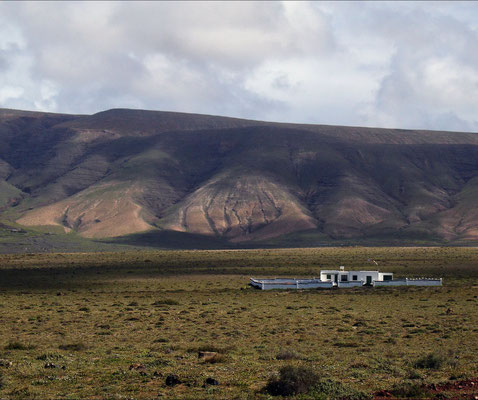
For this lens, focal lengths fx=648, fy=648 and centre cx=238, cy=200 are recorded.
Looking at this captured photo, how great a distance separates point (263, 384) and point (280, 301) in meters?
27.5

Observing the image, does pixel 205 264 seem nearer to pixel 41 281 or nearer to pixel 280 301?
pixel 41 281

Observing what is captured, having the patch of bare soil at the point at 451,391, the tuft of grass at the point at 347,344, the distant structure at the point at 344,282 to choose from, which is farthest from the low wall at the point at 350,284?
the patch of bare soil at the point at 451,391

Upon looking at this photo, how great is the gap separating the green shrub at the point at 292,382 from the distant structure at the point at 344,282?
3801 cm

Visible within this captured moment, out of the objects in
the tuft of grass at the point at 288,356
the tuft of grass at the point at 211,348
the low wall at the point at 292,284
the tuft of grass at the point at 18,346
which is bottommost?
the tuft of grass at the point at 18,346

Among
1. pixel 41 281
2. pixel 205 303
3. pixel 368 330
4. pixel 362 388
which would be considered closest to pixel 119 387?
pixel 362 388

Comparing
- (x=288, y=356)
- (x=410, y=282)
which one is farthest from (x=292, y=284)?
(x=288, y=356)

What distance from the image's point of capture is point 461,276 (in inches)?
2746

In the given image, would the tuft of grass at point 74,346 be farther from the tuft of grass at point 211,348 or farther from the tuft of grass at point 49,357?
the tuft of grass at point 211,348

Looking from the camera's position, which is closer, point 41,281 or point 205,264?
point 41,281

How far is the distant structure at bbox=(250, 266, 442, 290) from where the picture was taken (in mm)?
56812

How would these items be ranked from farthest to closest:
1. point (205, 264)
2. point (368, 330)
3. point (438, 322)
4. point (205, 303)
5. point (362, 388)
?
point (205, 264)
point (205, 303)
point (438, 322)
point (368, 330)
point (362, 388)

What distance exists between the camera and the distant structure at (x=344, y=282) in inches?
2237

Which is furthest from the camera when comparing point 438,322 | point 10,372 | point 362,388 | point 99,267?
point 99,267

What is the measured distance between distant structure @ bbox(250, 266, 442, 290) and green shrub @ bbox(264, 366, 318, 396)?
3801 cm
